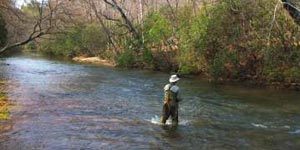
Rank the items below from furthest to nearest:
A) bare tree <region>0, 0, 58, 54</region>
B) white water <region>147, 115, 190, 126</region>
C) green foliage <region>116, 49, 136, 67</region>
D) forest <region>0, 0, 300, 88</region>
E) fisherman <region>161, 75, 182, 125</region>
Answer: green foliage <region>116, 49, 136, 67</region>, forest <region>0, 0, 300, 88</region>, bare tree <region>0, 0, 58, 54</region>, white water <region>147, 115, 190, 126</region>, fisherman <region>161, 75, 182, 125</region>

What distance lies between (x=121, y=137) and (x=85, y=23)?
53.1 meters

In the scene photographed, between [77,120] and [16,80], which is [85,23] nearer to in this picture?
[16,80]

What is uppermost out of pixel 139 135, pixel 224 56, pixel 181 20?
pixel 181 20

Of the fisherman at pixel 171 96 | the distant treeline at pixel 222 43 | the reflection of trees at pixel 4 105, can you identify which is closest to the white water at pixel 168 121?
the fisherman at pixel 171 96

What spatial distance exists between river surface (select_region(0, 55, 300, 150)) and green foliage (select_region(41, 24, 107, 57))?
108ft

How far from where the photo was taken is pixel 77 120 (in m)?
18.0

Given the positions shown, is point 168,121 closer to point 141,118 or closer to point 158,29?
point 141,118

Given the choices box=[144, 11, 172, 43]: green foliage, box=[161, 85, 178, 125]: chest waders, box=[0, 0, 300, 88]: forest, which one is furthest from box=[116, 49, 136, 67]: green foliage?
box=[161, 85, 178, 125]: chest waders

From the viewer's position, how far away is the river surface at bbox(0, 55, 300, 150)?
14672 millimetres

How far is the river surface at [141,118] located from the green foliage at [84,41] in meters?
32.8

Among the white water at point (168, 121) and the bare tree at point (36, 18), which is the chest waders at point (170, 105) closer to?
the white water at point (168, 121)

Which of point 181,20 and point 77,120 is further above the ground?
point 181,20

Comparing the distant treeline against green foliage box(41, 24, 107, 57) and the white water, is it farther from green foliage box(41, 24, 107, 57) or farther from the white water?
green foliage box(41, 24, 107, 57)

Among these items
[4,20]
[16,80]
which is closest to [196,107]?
[16,80]
